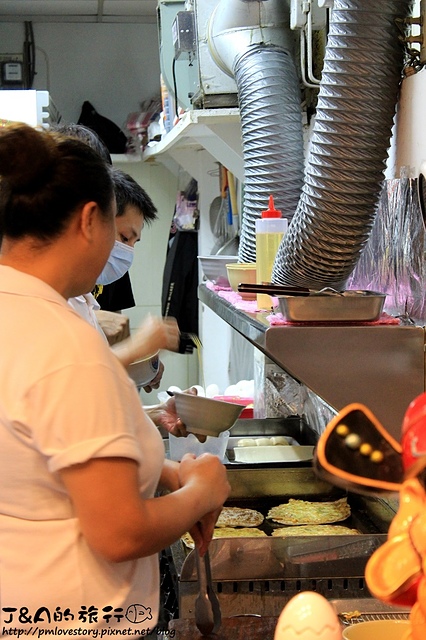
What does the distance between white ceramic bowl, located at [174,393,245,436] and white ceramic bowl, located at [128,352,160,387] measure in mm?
245

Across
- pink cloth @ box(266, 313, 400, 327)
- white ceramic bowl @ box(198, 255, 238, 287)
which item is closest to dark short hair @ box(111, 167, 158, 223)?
white ceramic bowl @ box(198, 255, 238, 287)

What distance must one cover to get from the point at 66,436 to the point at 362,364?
0.77m

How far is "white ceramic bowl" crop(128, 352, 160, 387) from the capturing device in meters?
2.47

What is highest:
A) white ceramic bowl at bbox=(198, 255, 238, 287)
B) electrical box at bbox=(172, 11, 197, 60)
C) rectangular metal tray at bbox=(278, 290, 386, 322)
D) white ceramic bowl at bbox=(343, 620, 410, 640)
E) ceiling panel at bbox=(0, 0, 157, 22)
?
ceiling panel at bbox=(0, 0, 157, 22)

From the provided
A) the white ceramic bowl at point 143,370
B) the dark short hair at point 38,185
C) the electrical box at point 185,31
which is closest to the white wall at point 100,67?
the electrical box at point 185,31

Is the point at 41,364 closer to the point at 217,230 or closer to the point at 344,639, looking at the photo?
the point at 344,639

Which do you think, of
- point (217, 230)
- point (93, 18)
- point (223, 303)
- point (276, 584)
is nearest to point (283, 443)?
point (223, 303)

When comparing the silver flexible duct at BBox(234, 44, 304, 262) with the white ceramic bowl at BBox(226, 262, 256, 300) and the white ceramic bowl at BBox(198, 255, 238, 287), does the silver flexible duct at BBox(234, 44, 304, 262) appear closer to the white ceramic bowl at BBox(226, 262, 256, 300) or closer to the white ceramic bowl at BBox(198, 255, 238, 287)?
the white ceramic bowl at BBox(198, 255, 238, 287)

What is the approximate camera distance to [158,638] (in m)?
1.65

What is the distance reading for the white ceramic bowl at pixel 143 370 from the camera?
→ 2474 mm

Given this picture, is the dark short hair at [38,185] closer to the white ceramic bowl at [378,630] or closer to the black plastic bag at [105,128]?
the white ceramic bowl at [378,630]

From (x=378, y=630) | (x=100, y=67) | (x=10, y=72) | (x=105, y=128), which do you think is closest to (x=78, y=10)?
(x=100, y=67)

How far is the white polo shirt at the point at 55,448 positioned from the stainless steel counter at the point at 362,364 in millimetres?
499

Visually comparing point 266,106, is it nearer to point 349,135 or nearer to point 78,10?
point 349,135
